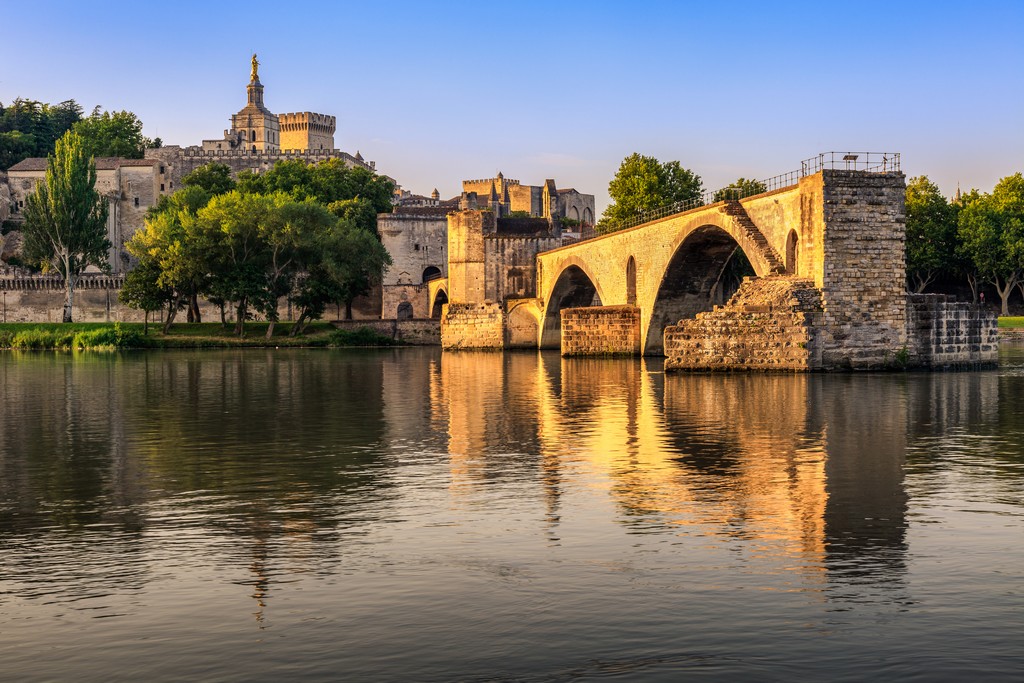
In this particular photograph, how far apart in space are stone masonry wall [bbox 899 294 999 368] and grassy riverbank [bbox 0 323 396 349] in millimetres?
A: 43253

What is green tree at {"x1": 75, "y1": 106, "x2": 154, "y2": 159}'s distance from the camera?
130m

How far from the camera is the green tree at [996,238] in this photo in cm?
7450

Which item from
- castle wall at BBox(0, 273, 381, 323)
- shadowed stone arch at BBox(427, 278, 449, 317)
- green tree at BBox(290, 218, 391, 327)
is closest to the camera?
green tree at BBox(290, 218, 391, 327)

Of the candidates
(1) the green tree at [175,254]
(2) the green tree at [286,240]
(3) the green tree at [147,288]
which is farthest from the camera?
(3) the green tree at [147,288]

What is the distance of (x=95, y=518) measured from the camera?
1362 cm

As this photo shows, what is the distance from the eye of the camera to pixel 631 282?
5716 cm

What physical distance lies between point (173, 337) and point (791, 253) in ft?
150

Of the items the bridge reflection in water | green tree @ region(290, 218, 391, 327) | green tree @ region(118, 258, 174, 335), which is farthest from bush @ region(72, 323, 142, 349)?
the bridge reflection in water

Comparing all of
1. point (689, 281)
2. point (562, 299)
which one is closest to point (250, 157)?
point (562, 299)

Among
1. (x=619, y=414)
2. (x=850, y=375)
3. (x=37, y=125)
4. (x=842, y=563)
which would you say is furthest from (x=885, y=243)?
(x=37, y=125)

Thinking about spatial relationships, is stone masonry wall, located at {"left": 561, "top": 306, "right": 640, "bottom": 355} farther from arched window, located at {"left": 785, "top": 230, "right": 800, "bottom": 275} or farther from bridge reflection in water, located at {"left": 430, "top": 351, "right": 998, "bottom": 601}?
bridge reflection in water, located at {"left": 430, "top": 351, "right": 998, "bottom": 601}

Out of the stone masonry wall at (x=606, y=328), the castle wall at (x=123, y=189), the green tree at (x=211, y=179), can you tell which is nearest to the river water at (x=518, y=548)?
the stone masonry wall at (x=606, y=328)

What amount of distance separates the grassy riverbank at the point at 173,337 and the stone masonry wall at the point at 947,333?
142ft

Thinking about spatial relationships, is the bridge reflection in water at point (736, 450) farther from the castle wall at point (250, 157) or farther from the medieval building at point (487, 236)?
the castle wall at point (250, 157)
